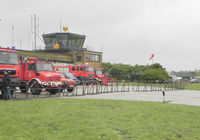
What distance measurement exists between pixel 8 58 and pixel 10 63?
368mm

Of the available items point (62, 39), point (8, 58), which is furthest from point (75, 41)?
point (8, 58)

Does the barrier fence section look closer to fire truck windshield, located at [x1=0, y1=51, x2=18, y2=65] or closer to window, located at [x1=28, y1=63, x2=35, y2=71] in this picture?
window, located at [x1=28, y1=63, x2=35, y2=71]

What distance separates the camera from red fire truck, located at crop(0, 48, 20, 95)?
15.6 m

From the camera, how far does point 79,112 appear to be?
31.2ft

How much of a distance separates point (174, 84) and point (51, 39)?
38.5 metres

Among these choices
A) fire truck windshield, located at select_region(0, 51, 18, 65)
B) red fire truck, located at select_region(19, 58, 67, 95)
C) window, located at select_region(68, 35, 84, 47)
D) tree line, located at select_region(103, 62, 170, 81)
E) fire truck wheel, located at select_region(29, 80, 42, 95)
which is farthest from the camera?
window, located at select_region(68, 35, 84, 47)

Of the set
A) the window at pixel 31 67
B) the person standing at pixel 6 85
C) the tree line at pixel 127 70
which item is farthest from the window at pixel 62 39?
the person standing at pixel 6 85

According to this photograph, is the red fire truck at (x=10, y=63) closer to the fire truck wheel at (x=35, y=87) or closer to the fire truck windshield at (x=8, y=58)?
the fire truck windshield at (x=8, y=58)

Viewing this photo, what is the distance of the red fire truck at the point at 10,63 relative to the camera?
15619 mm

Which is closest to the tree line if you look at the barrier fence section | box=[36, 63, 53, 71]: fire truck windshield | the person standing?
the barrier fence section

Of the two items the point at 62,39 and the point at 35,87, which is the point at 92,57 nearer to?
the point at 62,39

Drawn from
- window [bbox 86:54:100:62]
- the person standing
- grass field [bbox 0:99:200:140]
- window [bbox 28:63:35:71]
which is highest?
window [bbox 86:54:100:62]

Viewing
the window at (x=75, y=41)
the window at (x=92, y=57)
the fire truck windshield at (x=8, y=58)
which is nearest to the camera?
the fire truck windshield at (x=8, y=58)

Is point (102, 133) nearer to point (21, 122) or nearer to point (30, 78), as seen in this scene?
point (21, 122)
